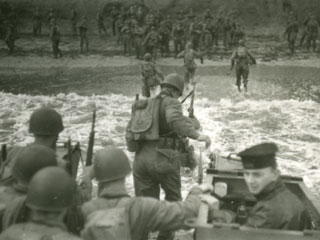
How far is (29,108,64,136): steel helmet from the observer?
4359 millimetres

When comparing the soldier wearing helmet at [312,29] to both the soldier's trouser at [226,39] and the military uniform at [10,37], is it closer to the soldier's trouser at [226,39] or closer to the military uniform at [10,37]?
the soldier's trouser at [226,39]

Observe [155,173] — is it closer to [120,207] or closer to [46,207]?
[120,207]

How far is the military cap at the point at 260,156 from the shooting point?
352cm

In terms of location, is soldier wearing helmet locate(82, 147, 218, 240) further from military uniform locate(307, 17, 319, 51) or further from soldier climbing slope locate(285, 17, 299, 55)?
military uniform locate(307, 17, 319, 51)

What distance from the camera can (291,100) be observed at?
16.8 metres

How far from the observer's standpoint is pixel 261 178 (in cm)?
353

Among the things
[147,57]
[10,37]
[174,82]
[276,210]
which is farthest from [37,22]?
[276,210]

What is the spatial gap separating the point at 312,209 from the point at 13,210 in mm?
2289

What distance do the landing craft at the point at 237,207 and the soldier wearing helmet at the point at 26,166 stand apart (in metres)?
1.03

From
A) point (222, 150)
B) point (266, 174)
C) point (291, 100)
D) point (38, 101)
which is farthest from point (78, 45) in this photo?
point (266, 174)

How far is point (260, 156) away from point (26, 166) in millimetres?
1545

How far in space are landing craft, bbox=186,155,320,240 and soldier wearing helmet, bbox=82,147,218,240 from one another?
124mm

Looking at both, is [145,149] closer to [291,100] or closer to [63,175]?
[63,175]

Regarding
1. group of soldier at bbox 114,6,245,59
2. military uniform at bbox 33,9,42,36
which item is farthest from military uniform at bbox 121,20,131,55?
military uniform at bbox 33,9,42,36
